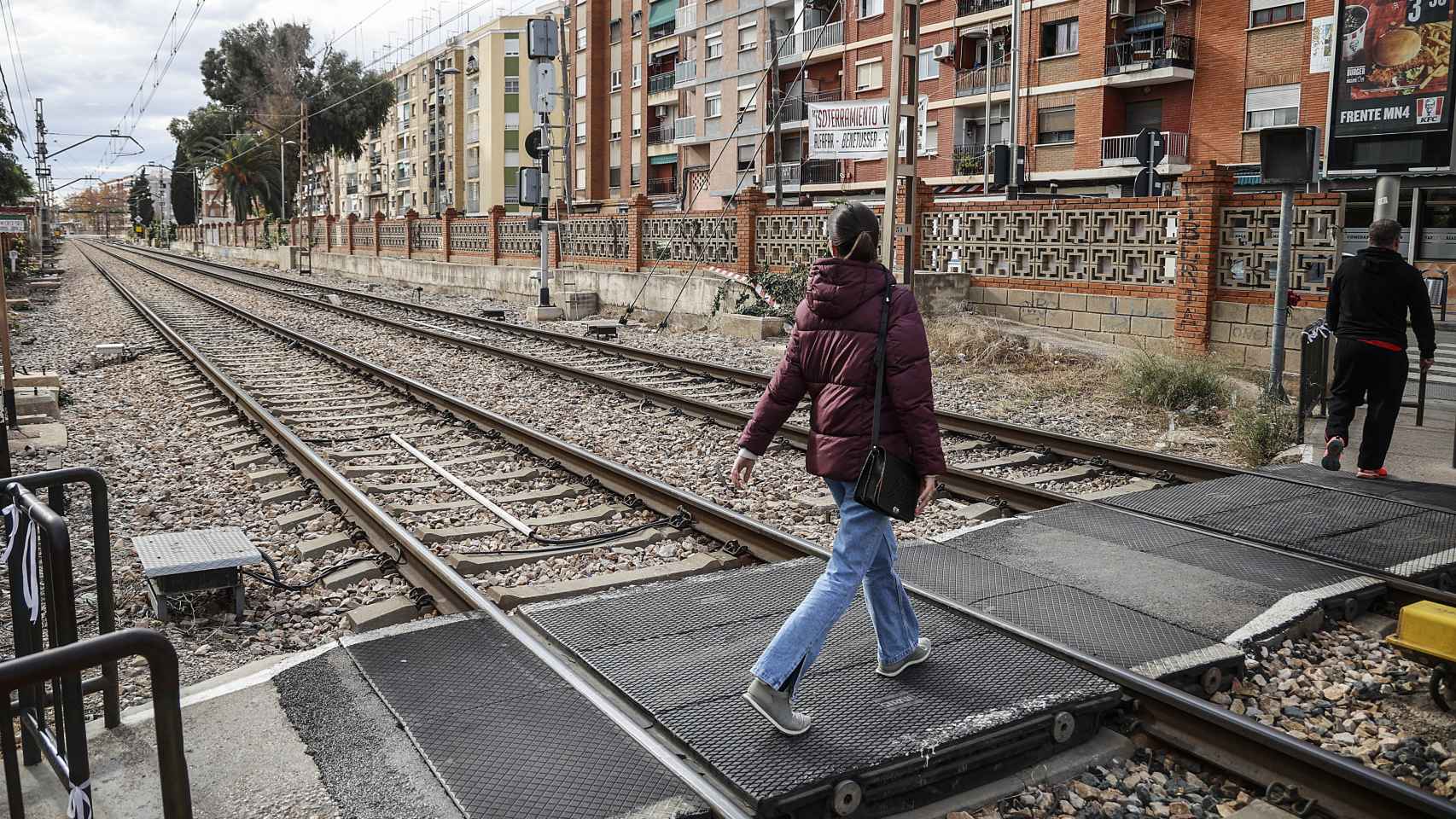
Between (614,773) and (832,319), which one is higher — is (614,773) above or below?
below

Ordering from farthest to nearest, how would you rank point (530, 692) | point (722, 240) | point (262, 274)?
1. point (262, 274)
2. point (722, 240)
3. point (530, 692)

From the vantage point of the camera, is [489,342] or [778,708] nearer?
[778,708]

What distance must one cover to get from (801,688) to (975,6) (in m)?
41.9

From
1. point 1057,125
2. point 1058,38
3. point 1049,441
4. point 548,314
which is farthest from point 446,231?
point 1049,441

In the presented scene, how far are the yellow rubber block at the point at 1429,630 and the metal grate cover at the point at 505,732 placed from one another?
9.89 ft

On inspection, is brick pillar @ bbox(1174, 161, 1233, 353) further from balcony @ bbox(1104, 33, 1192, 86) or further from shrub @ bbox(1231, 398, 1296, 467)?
balcony @ bbox(1104, 33, 1192, 86)

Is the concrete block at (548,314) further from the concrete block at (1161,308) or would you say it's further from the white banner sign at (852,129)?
the concrete block at (1161,308)

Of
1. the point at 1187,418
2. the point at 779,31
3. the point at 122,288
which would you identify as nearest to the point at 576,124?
the point at 779,31

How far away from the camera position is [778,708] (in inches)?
155

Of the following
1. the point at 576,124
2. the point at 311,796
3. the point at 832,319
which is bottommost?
the point at 311,796

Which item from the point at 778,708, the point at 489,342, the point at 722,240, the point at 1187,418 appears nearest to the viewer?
the point at 778,708

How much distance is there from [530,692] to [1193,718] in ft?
8.20

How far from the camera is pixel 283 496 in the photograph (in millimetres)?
8133

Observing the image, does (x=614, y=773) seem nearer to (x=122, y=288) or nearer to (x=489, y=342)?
(x=489, y=342)
